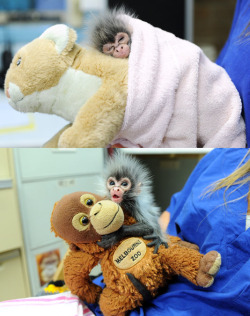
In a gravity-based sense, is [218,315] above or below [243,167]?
below

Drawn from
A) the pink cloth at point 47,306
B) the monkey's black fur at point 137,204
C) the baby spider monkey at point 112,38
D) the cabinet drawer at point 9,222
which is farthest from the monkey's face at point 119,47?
the pink cloth at point 47,306

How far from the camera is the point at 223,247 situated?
15.5 inches

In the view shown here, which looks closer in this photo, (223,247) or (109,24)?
(109,24)


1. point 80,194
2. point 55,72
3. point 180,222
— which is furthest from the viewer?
point 180,222

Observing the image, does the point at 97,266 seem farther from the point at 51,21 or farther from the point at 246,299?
the point at 51,21

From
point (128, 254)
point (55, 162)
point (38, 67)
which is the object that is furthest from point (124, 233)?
point (38, 67)

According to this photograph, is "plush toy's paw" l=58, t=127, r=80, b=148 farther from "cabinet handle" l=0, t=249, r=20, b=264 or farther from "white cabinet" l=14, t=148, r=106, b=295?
"cabinet handle" l=0, t=249, r=20, b=264

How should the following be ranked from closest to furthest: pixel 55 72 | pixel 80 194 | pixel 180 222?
pixel 55 72 < pixel 80 194 < pixel 180 222

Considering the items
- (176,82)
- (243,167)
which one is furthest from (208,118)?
(243,167)

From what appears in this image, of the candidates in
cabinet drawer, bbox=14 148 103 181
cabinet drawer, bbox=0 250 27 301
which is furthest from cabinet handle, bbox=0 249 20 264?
cabinet drawer, bbox=14 148 103 181

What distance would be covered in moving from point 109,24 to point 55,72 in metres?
0.08

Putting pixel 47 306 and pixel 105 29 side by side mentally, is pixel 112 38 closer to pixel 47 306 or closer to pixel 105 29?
pixel 105 29

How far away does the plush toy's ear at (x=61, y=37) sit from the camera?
266 millimetres

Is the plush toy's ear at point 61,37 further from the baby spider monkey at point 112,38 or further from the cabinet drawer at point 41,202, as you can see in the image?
the cabinet drawer at point 41,202
